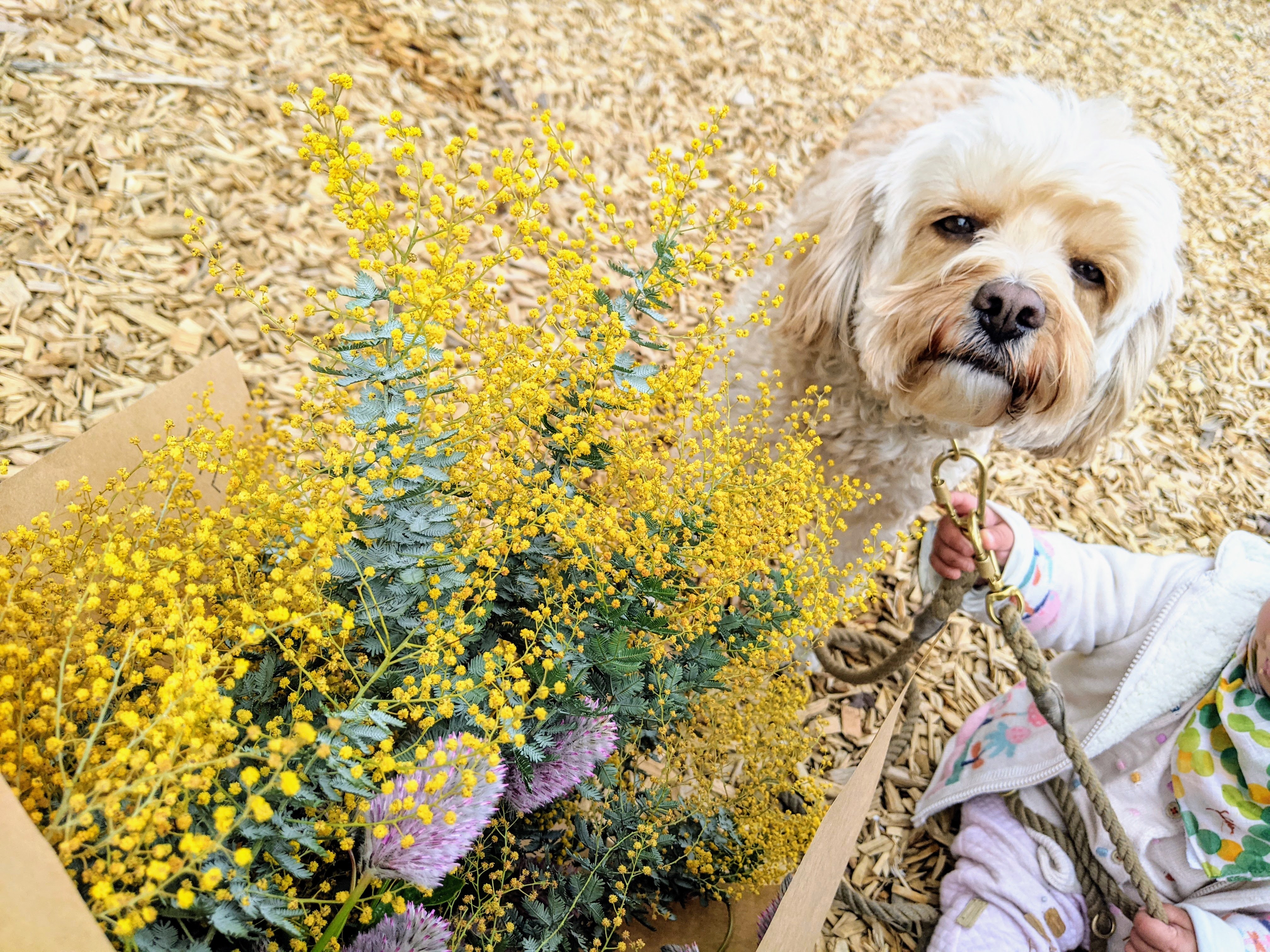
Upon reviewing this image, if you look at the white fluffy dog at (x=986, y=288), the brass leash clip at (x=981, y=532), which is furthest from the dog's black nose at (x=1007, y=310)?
the brass leash clip at (x=981, y=532)

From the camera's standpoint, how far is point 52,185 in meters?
2.26

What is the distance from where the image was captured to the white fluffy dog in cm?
174

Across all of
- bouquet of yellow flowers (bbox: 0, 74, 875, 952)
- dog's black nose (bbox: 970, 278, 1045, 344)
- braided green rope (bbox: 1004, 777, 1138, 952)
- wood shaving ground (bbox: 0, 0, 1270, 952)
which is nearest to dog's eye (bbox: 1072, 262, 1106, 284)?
dog's black nose (bbox: 970, 278, 1045, 344)

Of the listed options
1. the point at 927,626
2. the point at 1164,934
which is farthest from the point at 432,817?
the point at 1164,934

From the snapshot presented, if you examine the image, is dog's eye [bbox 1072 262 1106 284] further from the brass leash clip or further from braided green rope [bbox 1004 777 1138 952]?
braided green rope [bbox 1004 777 1138 952]

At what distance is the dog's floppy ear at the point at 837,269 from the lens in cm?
211

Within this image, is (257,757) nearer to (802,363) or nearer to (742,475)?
(742,475)

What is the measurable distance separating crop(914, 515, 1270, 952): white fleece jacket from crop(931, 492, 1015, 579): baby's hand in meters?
0.03

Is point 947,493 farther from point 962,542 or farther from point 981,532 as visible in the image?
point 962,542

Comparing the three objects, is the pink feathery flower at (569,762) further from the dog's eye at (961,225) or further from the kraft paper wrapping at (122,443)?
the dog's eye at (961,225)

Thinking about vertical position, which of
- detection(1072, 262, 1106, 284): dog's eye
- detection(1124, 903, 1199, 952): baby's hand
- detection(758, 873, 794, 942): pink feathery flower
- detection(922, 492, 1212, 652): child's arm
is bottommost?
detection(1124, 903, 1199, 952): baby's hand

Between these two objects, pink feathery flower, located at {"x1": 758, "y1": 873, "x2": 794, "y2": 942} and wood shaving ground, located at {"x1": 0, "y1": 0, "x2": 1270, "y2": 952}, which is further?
wood shaving ground, located at {"x1": 0, "y1": 0, "x2": 1270, "y2": 952}

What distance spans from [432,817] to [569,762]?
27 centimetres

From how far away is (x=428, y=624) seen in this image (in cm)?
82
